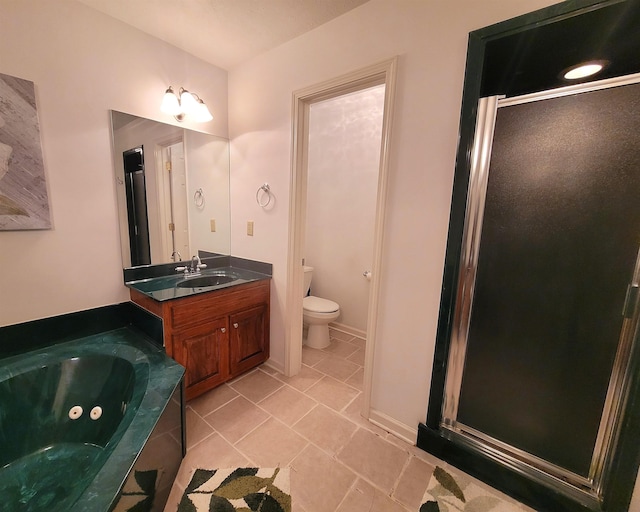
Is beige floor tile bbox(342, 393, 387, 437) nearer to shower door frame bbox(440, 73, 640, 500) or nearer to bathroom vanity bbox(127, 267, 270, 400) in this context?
shower door frame bbox(440, 73, 640, 500)

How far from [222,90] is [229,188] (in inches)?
31.6

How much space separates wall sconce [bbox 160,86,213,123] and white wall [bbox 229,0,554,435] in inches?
20.1

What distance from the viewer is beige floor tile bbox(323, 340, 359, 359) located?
8.59 ft

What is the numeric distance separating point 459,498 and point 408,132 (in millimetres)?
1824

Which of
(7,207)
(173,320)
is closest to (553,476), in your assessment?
(173,320)

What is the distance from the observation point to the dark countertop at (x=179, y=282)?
1689 mm

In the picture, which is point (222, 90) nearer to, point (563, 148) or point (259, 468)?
point (563, 148)

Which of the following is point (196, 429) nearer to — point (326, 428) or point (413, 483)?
point (326, 428)

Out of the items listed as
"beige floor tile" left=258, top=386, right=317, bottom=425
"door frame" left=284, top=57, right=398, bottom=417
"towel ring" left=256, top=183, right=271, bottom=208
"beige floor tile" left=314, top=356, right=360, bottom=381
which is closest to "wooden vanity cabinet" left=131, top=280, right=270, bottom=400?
"door frame" left=284, top=57, right=398, bottom=417

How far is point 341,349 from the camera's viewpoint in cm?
271

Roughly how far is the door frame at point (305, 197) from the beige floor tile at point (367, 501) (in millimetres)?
467

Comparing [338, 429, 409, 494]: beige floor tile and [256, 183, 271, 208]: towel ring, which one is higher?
[256, 183, 271, 208]: towel ring

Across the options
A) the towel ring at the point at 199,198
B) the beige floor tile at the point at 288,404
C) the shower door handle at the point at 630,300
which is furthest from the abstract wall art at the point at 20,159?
the shower door handle at the point at 630,300

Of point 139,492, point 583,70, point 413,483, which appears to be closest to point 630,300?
point 583,70
